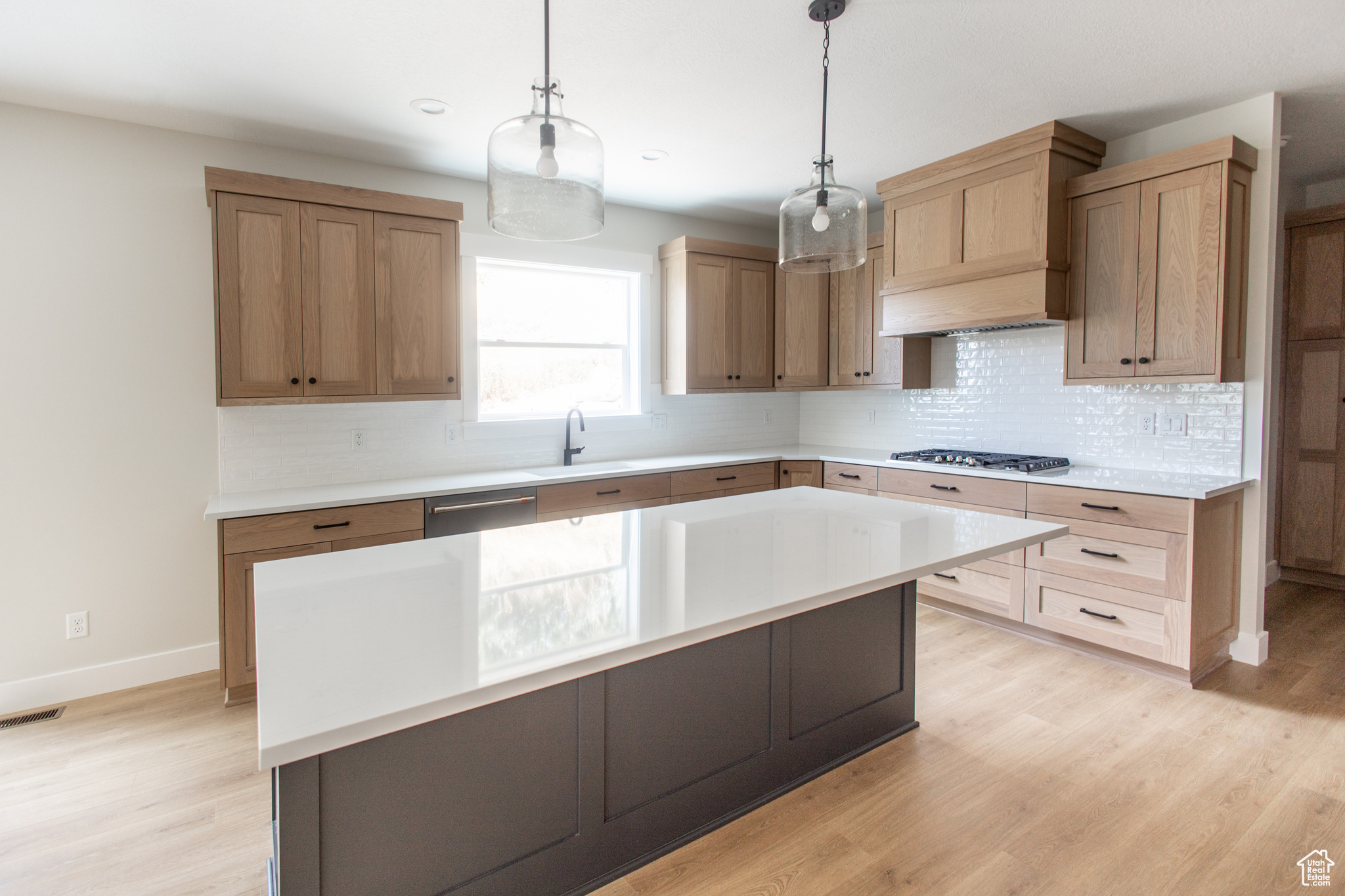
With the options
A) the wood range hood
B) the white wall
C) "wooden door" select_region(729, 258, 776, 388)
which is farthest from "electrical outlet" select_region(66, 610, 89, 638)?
the wood range hood

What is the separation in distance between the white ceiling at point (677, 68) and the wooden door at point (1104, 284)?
0.43 m

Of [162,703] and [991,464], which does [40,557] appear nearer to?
[162,703]

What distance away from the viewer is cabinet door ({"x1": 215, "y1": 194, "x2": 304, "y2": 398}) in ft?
9.65

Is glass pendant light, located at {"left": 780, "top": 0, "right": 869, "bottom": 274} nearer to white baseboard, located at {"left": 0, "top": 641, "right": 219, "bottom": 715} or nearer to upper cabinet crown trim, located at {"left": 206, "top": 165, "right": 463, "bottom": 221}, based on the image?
upper cabinet crown trim, located at {"left": 206, "top": 165, "right": 463, "bottom": 221}

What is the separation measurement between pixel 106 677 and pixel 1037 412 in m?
5.00

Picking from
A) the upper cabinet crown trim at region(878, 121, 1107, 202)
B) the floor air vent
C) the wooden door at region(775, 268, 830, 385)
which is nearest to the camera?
the floor air vent

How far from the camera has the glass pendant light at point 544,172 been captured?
1381 millimetres

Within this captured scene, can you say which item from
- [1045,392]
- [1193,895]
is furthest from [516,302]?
[1193,895]

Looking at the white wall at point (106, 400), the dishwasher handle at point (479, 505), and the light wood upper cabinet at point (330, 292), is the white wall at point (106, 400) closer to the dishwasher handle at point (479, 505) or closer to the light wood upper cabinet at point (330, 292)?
the light wood upper cabinet at point (330, 292)

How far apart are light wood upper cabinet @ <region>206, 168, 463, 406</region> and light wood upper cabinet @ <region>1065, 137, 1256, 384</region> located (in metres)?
3.22

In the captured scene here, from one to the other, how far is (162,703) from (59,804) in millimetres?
764

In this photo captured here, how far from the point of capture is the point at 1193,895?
1.74 metres

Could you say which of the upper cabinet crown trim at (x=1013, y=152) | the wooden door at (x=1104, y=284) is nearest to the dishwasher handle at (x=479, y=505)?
the upper cabinet crown trim at (x=1013, y=152)

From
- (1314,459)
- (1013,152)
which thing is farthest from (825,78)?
(1314,459)
